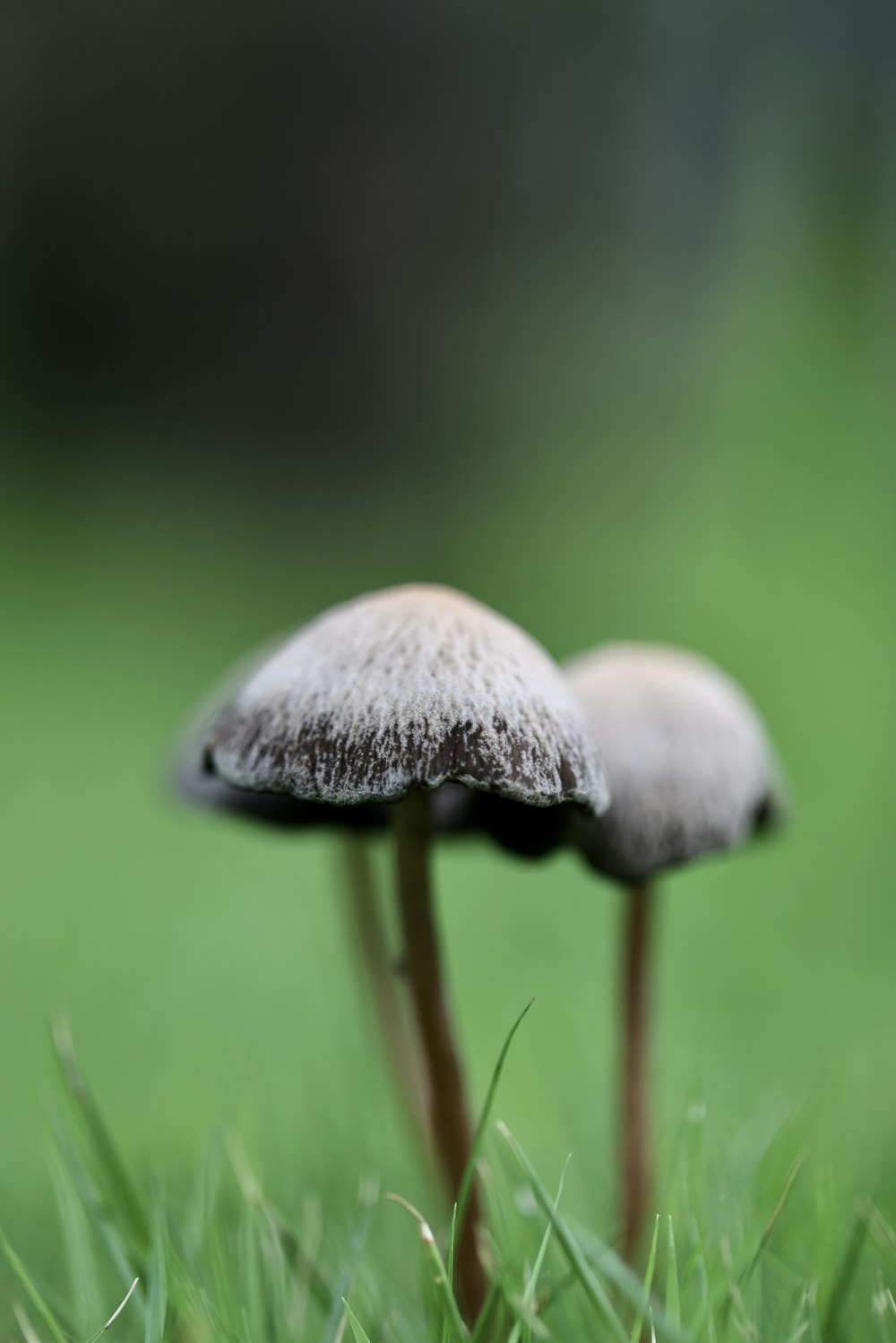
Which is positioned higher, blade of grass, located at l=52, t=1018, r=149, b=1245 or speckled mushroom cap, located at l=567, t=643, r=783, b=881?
speckled mushroom cap, located at l=567, t=643, r=783, b=881

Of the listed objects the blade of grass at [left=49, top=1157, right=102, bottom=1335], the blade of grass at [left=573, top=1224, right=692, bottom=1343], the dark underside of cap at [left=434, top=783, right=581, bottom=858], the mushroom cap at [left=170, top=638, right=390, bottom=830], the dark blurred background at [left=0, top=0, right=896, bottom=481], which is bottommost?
the blade of grass at [left=49, top=1157, right=102, bottom=1335]

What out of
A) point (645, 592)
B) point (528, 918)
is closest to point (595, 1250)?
point (528, 918)

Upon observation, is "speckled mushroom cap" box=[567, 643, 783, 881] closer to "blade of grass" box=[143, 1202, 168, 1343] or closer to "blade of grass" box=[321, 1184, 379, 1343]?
"blade of grass" box=[321, 1184, 379, 1343]

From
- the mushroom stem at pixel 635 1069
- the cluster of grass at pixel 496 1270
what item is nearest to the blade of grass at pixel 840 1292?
the cluster of grass at pixel 496 1270

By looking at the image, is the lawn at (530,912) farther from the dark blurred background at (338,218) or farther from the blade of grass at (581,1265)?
the dark blurred background at (338,218)

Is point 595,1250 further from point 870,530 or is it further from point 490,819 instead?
point 870,530

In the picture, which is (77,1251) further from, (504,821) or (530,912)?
(530,912)

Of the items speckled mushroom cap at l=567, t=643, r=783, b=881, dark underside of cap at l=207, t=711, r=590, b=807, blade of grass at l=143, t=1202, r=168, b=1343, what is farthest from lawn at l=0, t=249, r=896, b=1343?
dark underside of cap at l=207, t=711, r=590, b=807
